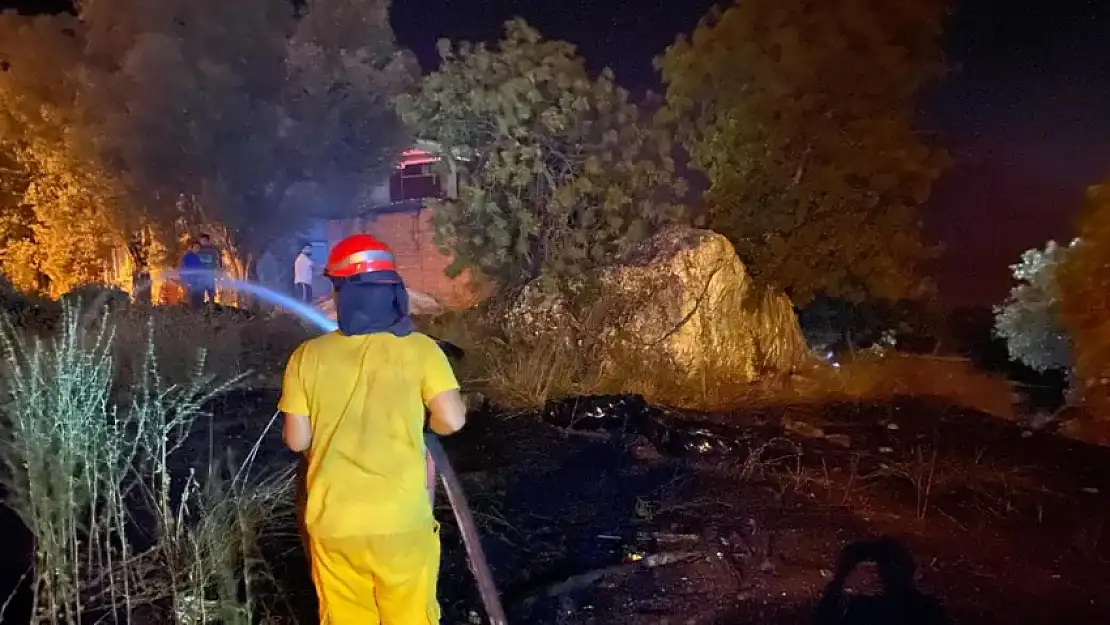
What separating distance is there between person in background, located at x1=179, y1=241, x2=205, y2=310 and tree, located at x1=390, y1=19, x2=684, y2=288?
5541mm

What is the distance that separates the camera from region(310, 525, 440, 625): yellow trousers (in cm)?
254

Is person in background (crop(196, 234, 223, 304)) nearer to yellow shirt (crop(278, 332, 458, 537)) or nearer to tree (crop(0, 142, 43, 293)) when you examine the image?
tree (crop(0, 142, 43, 293))

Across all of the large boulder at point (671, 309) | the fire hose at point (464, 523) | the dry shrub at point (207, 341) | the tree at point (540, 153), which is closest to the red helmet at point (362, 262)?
the fire hose at point (464, 523)

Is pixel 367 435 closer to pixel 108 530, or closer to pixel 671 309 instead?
pixel 108 530

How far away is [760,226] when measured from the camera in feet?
34.2

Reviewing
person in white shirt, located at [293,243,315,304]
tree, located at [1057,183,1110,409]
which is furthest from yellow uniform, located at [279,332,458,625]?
person in white shirt, located at [293,243,315,304]

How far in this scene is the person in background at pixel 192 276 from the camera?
12.9 metres

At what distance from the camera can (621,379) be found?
7.99m


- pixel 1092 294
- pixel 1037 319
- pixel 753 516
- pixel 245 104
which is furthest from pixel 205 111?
pixel 1092 294

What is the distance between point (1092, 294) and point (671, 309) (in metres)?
3.70

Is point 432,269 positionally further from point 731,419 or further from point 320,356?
point 320,356

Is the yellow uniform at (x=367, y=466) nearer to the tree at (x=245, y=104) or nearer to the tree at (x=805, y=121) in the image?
the tree at (x=805, y=121)

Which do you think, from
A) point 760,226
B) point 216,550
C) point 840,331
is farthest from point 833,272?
point 216,550

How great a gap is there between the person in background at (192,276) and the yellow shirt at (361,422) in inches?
430
